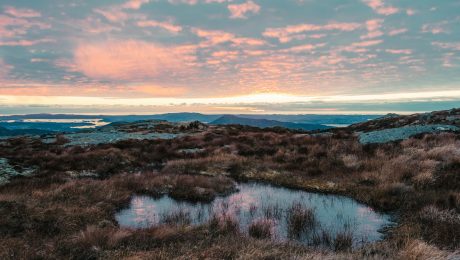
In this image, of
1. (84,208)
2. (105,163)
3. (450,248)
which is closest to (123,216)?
(84,208)

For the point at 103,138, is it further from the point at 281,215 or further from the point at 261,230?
the point at 261,230

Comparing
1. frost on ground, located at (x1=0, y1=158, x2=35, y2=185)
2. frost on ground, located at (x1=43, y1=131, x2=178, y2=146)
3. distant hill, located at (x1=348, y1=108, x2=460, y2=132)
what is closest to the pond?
frost on ground, located at (x1=0, y1=158, x2=35, y2=185)

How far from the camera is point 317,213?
38.2 ft

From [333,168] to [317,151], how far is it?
5513mm

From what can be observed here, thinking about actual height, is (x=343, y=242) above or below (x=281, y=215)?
above

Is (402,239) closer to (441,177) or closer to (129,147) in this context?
(441,177)

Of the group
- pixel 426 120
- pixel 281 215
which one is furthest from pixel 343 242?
pixel 426 120

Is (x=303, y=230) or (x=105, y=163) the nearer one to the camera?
(x=303, y=230)

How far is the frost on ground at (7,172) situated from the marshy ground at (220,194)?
1.49 ft

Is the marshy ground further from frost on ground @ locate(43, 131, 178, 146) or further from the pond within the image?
frost on ground @ locate(43, 131, 178, 146)

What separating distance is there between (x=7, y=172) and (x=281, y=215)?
1557cm

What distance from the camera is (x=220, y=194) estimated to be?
14.8 m

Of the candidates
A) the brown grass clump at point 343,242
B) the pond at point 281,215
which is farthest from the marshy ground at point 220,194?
the pond at point 281,215

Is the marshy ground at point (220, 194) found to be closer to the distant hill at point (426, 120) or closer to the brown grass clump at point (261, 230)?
the brown grass clump at point (261, 230)
